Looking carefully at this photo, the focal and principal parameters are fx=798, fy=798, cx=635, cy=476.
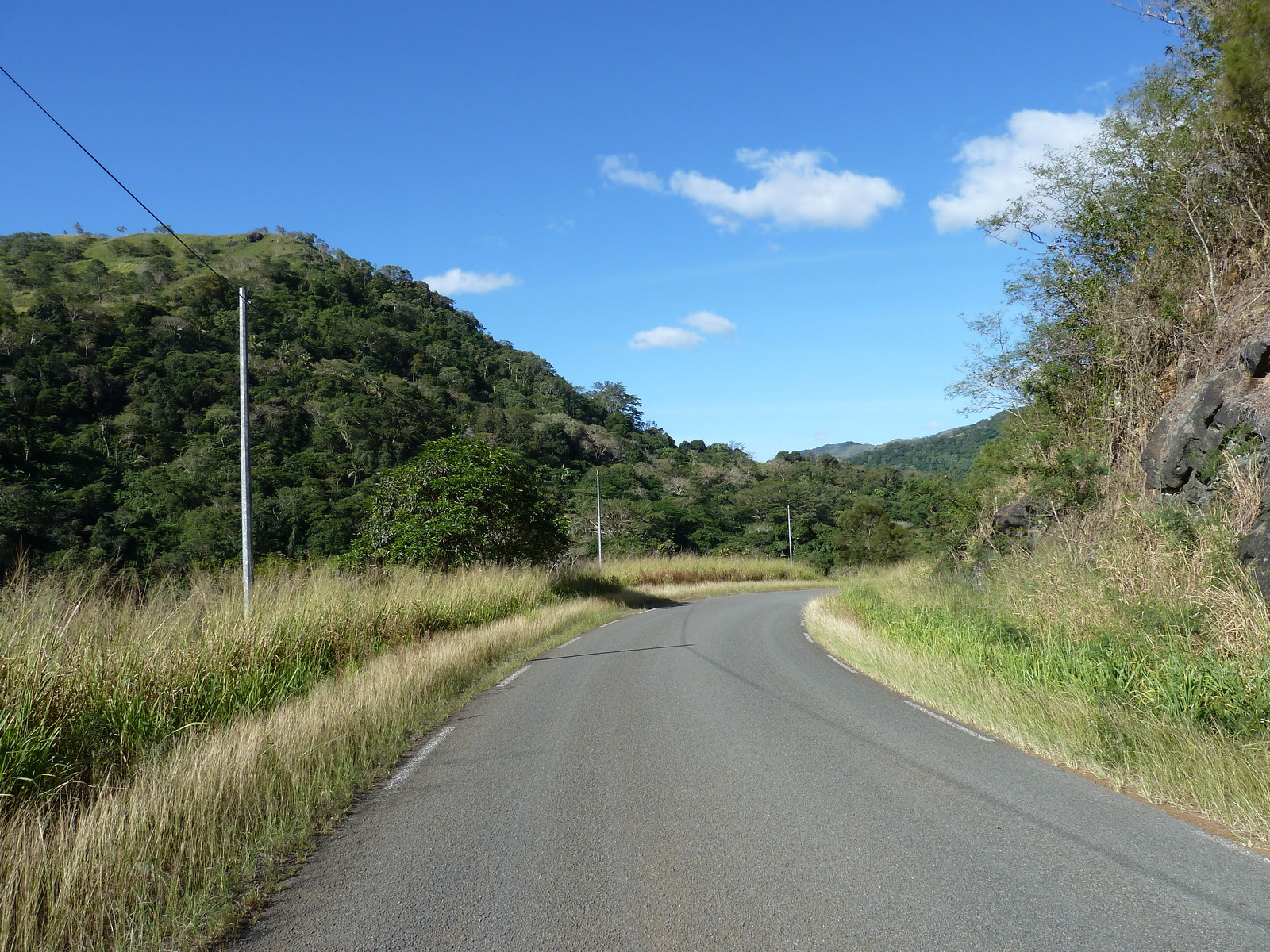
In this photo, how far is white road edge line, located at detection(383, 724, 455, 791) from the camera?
6.04 m

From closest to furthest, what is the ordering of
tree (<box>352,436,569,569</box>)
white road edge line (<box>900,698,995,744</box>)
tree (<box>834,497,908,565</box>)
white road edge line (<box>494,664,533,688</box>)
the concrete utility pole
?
white road edge line (<box>900,698,995,744</box>) < white road edge line (<box>494,664,533,688</box>) < the concrete utility pole < tree (<box>352,436,569,569</box>) < tree (<box>834,497,908,565</box>)

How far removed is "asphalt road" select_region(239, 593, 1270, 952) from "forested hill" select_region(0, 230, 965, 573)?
5.44 meters

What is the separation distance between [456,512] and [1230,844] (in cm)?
2092

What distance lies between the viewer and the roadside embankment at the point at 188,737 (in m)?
3.83

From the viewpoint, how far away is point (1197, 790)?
533 centimetres

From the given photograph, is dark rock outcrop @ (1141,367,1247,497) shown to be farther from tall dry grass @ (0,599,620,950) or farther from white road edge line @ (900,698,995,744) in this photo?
tall dry grass @ (0,599,620,950)

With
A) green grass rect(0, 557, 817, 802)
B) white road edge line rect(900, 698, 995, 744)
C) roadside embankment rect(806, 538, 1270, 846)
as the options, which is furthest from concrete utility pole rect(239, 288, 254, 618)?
roadside embankment rect(806, 538, 1270, 846)

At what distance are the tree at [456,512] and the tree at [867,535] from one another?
33.5m

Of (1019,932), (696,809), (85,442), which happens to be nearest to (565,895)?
(696,809)

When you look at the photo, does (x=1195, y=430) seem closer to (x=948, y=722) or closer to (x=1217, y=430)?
(x=1217, y=430)

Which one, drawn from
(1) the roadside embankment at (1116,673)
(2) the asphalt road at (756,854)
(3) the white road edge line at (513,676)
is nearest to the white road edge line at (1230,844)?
(2) the asphalt road at (756,854)

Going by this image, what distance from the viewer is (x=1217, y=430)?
32.7ft

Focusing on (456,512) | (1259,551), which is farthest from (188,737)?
(456,512)

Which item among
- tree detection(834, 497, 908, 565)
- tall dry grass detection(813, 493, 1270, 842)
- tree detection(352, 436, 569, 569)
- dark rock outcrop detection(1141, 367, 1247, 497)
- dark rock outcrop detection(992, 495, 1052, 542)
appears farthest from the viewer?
tree detection(834, 497, 908, 565)
